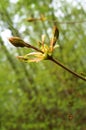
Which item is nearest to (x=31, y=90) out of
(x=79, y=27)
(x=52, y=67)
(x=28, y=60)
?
(x=52, y=67)

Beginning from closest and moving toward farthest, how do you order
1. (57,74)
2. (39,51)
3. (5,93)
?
(39,51)
(5,93)
(57,74)

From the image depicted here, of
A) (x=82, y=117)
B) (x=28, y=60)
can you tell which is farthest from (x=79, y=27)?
(x=28, y=60)

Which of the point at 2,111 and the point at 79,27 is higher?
the point at 2,111

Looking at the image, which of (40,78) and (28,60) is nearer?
(28,60)

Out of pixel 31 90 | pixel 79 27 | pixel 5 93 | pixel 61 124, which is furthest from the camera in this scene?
pixel 79 27

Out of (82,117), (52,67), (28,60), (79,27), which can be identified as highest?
(28,60)

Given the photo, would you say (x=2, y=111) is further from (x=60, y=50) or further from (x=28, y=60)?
(x=28, y=60)

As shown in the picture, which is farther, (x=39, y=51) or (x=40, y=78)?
(x=40, y=78)

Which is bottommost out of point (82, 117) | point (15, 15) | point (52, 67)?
point (82, 117)

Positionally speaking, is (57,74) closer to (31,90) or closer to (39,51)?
(31,90)
